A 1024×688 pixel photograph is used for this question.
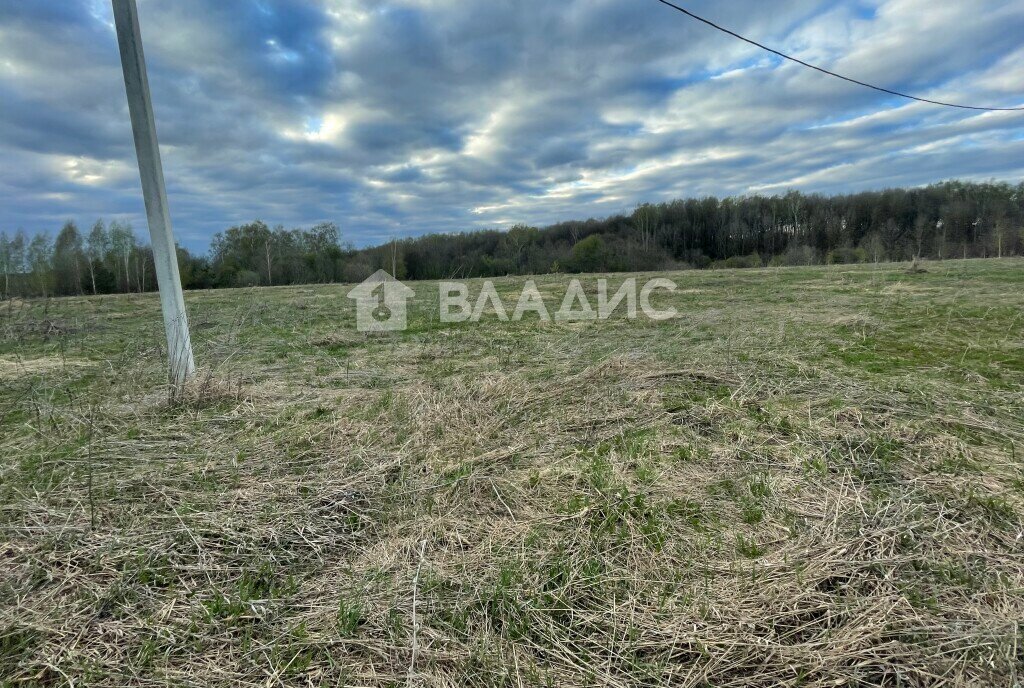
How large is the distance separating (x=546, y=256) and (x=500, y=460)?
99.9 feet

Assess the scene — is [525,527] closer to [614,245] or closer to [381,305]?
[381,305]

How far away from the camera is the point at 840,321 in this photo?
22.3 feet

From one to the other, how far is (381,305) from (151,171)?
7.82 m

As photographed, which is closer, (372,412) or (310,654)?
(310,654)

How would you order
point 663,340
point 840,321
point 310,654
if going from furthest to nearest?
point 840,321 < point 663,340 < point 310,654

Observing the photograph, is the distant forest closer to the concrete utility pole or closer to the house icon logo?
the house icon logo

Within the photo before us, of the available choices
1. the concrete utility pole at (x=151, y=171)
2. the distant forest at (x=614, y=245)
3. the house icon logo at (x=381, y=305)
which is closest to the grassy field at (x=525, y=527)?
the concrete utility pole at (x=151, y=171)

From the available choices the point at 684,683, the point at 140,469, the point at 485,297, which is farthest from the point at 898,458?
the point at 485,297

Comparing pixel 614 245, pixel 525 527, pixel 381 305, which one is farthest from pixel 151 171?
pixel 614 245

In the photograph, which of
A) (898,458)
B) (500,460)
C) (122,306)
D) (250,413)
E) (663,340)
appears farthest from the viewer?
(122,306)

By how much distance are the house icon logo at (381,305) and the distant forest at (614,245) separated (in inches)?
44.7

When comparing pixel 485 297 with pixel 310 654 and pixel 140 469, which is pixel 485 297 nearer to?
pixel 140 469

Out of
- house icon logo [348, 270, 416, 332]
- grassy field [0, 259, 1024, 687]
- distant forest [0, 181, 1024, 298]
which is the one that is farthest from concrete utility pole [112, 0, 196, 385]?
distant forest [0, 181, 1024, 298]

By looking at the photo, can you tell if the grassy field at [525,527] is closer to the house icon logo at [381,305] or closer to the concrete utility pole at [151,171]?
the concrete utility pole at [151,171]
